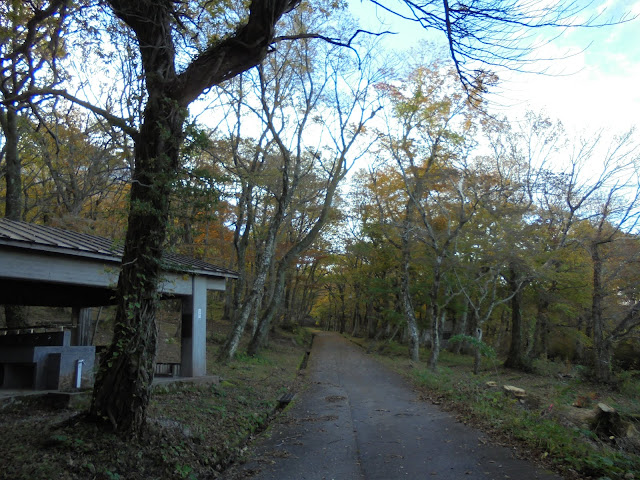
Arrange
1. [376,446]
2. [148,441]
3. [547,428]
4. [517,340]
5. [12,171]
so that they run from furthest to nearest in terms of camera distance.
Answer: [517,340] < [12,171] < [376,446] < [547,428] < [148,441]

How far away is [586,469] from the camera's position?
16.5 feet

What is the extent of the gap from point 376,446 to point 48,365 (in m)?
5.94

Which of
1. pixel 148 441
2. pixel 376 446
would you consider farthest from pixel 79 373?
pixel 376 446

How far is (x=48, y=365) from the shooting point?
27.3 feet

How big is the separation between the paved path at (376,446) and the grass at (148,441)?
53 centimetres

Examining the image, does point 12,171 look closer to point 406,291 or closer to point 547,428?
point 547,428

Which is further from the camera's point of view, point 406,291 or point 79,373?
point 406,291

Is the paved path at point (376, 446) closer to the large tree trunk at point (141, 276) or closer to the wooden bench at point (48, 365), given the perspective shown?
the large tree trunk at point (141, 276)

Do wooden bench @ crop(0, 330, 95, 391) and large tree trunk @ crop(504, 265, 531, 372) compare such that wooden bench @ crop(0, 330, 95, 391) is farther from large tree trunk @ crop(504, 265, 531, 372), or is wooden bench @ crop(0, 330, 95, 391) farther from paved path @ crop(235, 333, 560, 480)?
large tree trunk @ crop(504, 265, 531, 372)

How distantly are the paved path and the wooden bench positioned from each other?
3.65 metres

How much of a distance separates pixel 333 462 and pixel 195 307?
19.0ft

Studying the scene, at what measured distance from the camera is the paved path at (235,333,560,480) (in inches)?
211

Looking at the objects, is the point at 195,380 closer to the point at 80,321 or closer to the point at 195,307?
the point at 195,307

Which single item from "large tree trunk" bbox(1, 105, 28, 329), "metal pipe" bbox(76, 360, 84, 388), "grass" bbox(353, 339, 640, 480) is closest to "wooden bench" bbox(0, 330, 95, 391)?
"metal pipe" bbox(76, 360, 84, 388)
